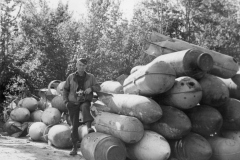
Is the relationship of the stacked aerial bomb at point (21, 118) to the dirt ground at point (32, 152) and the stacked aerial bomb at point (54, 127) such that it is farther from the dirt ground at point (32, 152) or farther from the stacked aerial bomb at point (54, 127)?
the dirt ground at point (32, 152)

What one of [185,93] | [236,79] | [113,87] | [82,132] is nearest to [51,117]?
[82,132]

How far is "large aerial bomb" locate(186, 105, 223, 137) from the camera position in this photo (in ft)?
18.3

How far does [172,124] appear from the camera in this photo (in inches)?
212

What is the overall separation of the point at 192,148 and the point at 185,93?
94 cm

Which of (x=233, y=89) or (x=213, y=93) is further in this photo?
(x=233, y=89)

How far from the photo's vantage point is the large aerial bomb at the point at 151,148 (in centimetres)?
513

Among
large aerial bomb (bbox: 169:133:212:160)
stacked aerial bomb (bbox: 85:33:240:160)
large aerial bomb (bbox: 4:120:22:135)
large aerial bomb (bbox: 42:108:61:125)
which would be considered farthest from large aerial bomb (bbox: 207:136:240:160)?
large aerial bomb (bbox: 4:120:22:135)

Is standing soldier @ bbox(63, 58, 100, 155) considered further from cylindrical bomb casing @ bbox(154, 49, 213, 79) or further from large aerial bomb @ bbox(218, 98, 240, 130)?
large aerial bomb @ bbox(218, 98, 240, 130)

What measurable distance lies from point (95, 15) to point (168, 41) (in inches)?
380

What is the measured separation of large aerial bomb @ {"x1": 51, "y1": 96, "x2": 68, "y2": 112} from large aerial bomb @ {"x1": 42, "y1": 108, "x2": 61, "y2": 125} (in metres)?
0.15

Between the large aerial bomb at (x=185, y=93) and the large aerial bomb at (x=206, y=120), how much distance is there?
0.80 feet

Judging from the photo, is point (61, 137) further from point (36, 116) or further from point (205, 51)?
point (205, 51)

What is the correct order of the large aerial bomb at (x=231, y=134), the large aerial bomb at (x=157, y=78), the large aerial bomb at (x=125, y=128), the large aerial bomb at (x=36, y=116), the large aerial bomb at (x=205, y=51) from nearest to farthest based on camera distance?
the large aerial bomb at (x=125, y=128), the large aerial bomb at (x=157, y=78), the large aerial bomb at (x=231, y=134), the large aerial bomb at (x=205, y=51), the large aerial bomb at (x=36, y=116)

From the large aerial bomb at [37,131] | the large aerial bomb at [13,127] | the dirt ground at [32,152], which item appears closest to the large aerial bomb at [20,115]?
the large aerial bomb at [13,127]
